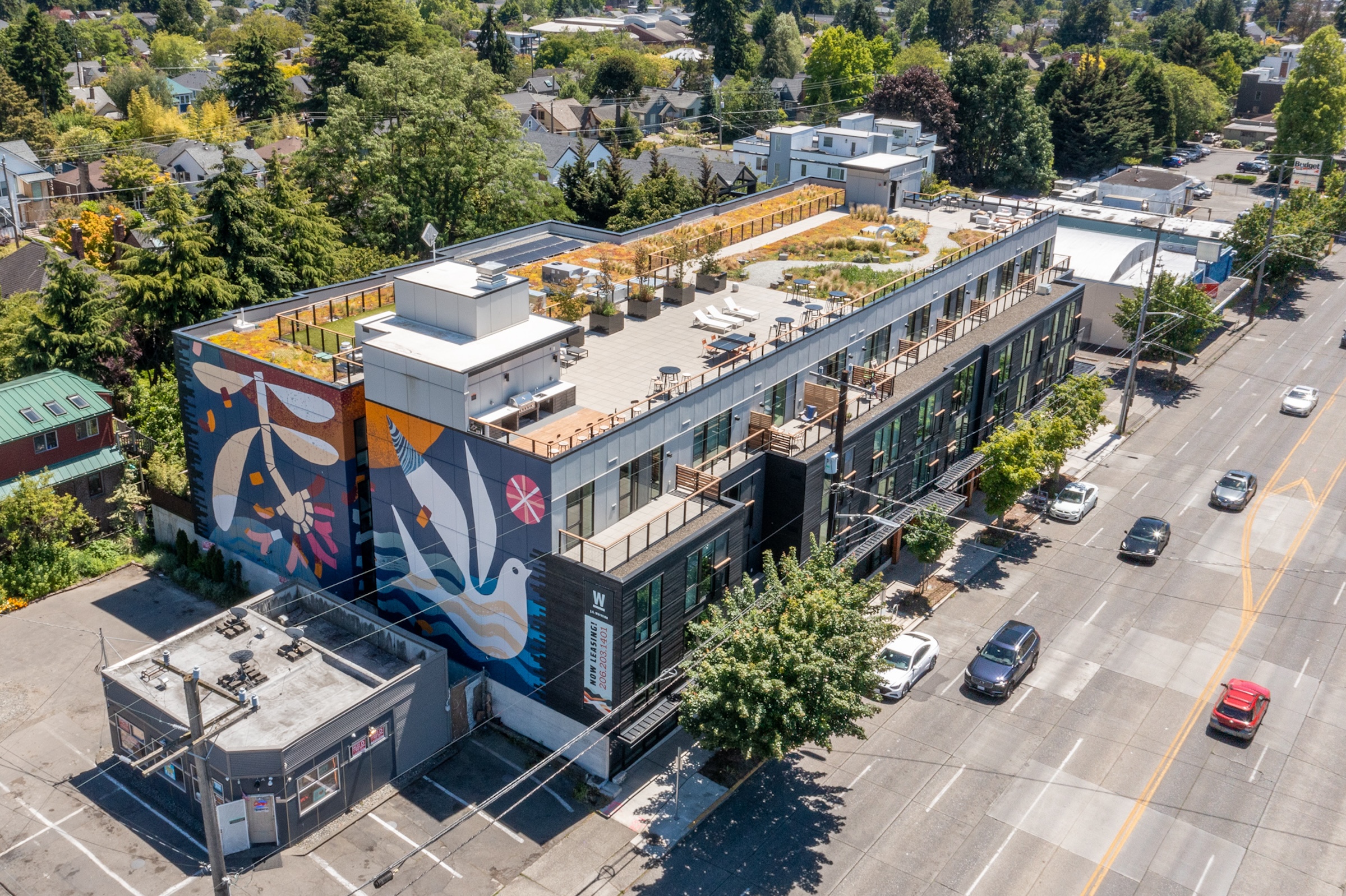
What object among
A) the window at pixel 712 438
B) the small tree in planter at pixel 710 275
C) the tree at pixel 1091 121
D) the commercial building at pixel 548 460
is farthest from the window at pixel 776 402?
the tree at pixel 1091 121

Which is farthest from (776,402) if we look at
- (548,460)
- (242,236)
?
(242,236)

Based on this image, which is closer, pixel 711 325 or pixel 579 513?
pixel 579 513

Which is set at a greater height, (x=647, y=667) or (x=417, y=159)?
(x=417, y=159)

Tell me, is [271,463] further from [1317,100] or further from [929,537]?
A: [1317,100]

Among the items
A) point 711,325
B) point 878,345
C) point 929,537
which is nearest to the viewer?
point 711,325

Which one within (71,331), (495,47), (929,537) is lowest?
(929,537)

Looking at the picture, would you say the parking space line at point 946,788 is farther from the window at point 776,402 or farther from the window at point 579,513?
the window at point 776,402

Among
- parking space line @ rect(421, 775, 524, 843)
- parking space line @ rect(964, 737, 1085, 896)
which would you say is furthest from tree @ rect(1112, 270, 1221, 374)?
parking space line @ rect(421, 775, 524, 843)

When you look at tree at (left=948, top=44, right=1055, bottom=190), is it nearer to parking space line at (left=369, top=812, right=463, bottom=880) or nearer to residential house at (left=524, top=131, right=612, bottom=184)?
residential house at (left=524, top=131, right=612, bottom=184)
